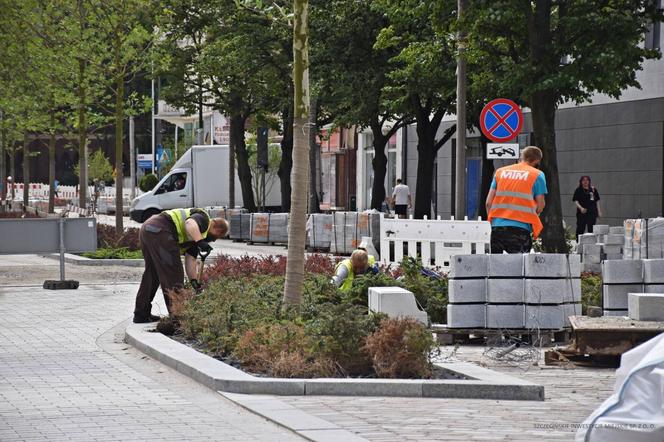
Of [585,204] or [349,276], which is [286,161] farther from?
[349,276]

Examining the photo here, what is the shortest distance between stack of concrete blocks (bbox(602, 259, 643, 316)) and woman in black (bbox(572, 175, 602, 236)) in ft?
67.1


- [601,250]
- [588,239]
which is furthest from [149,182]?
[601,250]

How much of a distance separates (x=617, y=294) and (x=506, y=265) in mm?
1155

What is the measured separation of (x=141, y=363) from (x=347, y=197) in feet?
183

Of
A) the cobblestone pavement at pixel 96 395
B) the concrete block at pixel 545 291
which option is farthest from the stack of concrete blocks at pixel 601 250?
the cobblestone pavement at pixel 96 395

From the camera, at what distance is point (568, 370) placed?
12.0 metres

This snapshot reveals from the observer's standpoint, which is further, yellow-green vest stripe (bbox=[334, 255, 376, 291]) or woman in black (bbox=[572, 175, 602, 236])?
woman in black (bbox=[572, 175, 602, 236])

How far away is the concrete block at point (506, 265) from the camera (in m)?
13.8

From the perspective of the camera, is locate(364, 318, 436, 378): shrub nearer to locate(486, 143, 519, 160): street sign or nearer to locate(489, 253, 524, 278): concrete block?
locate(489, 253, 524, 278): concrete block

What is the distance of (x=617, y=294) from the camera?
14.0 m

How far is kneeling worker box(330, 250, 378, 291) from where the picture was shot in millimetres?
15367

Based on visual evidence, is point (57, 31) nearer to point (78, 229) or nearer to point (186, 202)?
point (78, 229)

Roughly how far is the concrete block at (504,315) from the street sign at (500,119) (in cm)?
972

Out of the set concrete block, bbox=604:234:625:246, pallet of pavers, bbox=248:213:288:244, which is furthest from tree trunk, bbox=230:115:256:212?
concrete block, bbox=604:234:625:246
